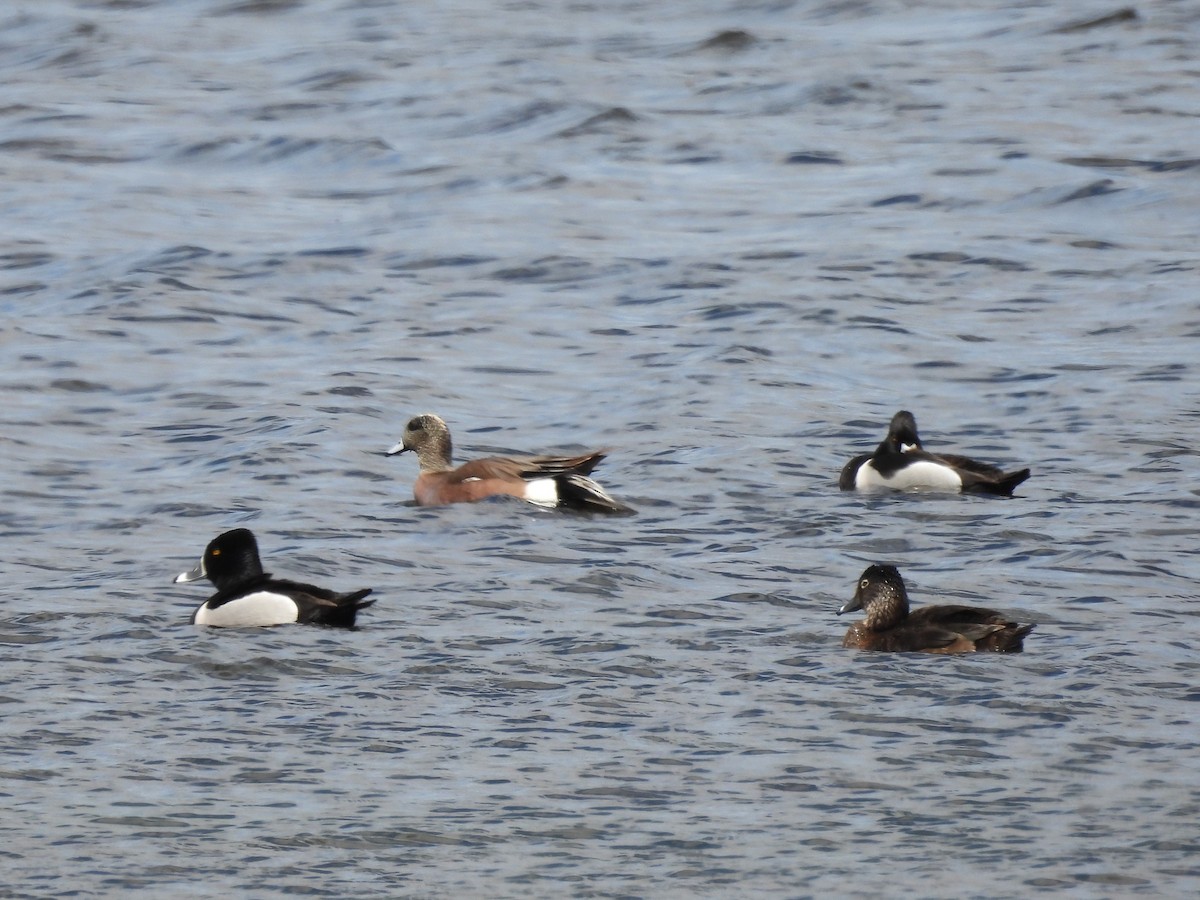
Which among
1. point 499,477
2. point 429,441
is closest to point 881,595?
point 499,477

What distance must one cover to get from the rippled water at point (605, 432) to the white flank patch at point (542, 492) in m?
0.30

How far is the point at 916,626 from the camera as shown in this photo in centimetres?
1038

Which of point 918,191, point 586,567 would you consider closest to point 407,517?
point 586,567

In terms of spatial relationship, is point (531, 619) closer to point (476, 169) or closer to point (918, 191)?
point (918, 191)

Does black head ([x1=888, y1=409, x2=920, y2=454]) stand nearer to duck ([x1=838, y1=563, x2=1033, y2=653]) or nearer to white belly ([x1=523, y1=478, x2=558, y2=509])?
white belly ([x1=523, y1=478, x2=558, y2=509])

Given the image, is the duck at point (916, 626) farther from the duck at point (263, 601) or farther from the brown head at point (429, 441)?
the brown head at point (429, 441)

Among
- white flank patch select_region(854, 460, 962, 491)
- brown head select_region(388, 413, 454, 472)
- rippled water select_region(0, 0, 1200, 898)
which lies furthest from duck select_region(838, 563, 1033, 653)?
brown head select_region(388, 413, 454, 472)

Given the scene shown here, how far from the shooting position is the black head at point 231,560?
11352 mm

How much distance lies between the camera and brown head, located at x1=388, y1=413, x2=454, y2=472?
47.8 feet

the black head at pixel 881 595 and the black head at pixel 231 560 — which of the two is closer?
the black head at pixel 881 595

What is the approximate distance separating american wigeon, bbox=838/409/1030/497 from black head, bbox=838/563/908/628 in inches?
114

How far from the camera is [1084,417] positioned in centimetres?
1539

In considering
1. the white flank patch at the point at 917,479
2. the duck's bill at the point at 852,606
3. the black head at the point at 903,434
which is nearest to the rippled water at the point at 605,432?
the duck's bill at the point at 852,606

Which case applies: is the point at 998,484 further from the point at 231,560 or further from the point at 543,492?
the point at 231,560
